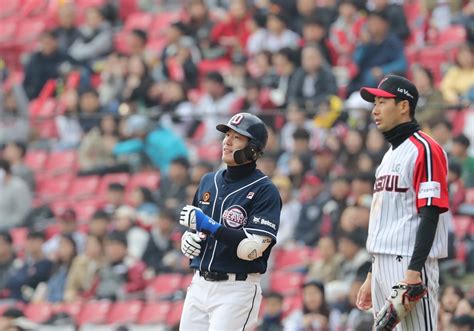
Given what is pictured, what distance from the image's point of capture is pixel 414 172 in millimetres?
6973

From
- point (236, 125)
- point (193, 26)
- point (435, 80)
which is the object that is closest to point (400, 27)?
point (435, 80)

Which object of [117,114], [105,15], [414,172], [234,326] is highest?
[105,15]

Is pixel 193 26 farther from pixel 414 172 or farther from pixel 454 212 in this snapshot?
pixel 414 172

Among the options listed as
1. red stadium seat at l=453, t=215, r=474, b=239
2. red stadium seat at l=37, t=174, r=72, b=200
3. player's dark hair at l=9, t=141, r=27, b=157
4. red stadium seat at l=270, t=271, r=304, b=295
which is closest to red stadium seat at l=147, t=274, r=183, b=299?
red stadium seat at l=270, t=271, r=304, b=295

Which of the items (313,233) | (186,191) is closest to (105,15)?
(186,191)

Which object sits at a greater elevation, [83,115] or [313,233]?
[83,115]

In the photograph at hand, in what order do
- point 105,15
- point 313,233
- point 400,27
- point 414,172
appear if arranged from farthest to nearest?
1. point 105,15
2. point 400,27
3. point 313,233
4. point 414,172

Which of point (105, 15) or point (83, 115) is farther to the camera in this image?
point (105, 15)

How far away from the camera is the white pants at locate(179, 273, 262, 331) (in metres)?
7.18

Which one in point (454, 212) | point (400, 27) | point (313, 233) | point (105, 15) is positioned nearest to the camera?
point (454, 212)

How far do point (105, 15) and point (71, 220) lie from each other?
5536 millimetres

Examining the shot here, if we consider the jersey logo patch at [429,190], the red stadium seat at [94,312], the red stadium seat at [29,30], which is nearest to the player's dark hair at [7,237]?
the red stadium seat at [94,312]

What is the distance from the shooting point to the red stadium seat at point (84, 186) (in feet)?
47.6

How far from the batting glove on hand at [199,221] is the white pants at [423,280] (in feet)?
3.29
